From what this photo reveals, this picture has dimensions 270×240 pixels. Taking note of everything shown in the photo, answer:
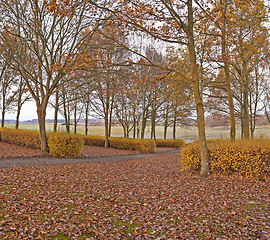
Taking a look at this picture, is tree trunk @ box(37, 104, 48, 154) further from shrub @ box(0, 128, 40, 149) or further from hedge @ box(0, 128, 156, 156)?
shrub @ box(0, 128, 40, 149)

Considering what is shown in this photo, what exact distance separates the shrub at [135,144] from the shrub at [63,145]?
263 inches

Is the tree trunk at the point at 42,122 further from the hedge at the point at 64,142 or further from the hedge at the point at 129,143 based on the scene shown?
the hedge at the point at 129,143

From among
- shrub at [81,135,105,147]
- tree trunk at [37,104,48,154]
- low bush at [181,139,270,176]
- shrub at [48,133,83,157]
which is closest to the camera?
low bush at [181,139,270,176]

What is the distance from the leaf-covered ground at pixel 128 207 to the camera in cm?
415

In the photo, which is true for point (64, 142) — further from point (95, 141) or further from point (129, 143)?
point (95, 141)

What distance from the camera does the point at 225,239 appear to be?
4066 millimetres

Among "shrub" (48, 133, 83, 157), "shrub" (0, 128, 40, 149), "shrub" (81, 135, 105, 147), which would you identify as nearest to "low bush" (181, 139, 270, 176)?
"shrub" (48, 133, 83, 157)

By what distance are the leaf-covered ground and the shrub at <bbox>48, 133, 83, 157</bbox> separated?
15.3 feet

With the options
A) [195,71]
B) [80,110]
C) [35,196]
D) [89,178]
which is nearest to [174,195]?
[89,178]

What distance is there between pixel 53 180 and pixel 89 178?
4.21 feet

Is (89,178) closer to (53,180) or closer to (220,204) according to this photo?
(53,180)

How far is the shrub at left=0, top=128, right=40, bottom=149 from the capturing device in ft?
48.4

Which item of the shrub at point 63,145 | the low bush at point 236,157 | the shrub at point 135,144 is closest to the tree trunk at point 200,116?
the low bush at point 236,157

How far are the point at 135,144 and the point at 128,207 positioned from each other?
43.8ft
